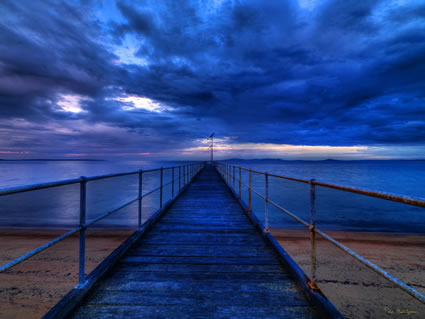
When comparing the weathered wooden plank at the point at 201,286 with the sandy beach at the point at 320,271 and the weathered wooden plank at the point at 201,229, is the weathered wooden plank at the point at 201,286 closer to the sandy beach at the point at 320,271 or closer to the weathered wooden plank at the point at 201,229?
the weathered wooden plank at the point at 201,229

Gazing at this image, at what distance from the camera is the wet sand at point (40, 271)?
175 inches

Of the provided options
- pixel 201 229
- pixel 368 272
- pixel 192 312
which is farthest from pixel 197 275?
pixel 368 272

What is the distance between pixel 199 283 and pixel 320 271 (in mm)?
5627

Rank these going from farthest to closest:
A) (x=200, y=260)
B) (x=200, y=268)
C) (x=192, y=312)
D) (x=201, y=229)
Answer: (x=201, y=229), (x=200, y=260), (x=200, y=268), (x=192, y=312)

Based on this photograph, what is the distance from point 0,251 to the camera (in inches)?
294

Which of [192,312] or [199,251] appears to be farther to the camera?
[199,251]

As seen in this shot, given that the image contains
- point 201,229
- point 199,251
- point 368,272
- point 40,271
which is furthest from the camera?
point 368,272

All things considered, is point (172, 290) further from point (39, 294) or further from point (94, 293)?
point (39, 294)

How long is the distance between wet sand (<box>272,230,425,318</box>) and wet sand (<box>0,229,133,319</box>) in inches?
250

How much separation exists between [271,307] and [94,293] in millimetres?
1635

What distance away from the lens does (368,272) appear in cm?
625

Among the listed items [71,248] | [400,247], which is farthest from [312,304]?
[400,247]

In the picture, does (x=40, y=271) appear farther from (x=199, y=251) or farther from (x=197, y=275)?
(x=197, y=275)

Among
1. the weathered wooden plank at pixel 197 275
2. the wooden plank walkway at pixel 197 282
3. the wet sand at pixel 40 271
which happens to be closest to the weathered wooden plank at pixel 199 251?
the wooden plank walkway at pixel 197 282
